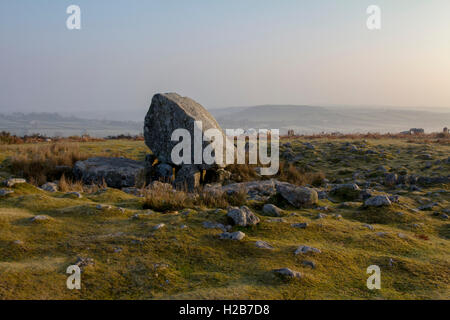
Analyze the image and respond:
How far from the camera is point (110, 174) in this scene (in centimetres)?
1332

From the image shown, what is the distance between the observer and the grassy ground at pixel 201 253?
4.34 meters

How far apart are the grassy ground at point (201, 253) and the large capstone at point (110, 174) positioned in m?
4.34

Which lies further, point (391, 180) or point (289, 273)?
Answer: point (391, 180)

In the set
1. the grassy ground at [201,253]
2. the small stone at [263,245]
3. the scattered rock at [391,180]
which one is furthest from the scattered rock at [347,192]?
the small stone at [263,245]

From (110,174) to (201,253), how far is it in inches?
348

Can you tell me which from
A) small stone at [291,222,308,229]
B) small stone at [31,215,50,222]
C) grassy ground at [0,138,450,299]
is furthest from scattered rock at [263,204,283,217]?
small stone at [31,215,50,222]

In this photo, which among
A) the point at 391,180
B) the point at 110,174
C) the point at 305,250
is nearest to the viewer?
the point at 305,250

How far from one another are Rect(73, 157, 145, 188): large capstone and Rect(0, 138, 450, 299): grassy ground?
434 centimetres

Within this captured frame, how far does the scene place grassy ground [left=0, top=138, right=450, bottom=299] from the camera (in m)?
4.34

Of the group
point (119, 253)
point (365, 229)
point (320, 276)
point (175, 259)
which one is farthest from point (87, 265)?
point (365, 229)

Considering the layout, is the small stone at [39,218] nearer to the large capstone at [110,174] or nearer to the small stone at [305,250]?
the small stone at [305,250]

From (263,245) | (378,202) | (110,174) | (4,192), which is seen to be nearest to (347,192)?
(378,202)

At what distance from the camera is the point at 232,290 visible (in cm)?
427

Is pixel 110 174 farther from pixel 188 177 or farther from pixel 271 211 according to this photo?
pixel 271 211
